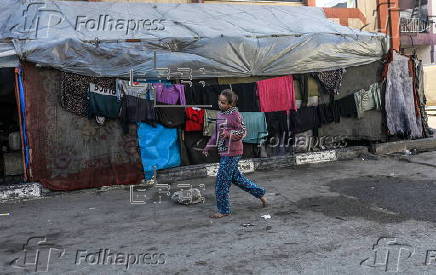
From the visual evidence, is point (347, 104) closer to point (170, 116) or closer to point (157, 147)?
point (170, 116)

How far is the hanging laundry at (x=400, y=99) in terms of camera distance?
32.1 ft

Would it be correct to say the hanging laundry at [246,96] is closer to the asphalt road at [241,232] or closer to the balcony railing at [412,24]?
the asphalt road at [241,232]

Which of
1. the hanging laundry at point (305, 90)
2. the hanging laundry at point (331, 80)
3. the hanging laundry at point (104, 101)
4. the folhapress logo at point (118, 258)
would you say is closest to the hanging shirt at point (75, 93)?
the hanging laundry at point (104, 101)

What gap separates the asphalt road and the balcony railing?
16629 millimetres

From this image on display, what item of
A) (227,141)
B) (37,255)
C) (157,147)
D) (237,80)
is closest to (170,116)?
(157,147)

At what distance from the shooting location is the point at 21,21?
7641 millimetres

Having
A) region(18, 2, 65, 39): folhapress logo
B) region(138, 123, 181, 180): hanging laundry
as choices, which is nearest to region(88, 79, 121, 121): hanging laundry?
region(138, 123, 181, 180): hanging laundry

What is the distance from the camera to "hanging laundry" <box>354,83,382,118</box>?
375 inches

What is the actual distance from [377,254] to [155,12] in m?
7.03

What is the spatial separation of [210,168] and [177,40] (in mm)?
2539

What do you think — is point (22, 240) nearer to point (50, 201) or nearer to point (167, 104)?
point (50, 201)

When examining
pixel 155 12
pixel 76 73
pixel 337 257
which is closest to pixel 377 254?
pixel 337 257

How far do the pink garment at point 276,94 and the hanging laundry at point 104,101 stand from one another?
2.90 metres

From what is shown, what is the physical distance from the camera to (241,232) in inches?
187
